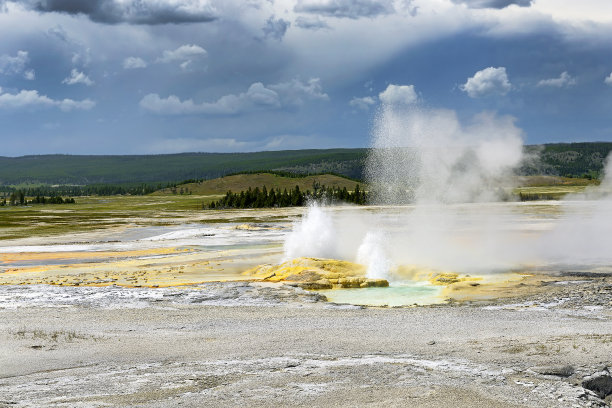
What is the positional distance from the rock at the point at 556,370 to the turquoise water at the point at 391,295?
9.19 meters

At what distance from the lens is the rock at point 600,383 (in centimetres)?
1261

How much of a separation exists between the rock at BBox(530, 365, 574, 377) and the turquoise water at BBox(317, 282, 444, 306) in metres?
9.19

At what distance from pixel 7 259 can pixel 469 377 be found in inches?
1516

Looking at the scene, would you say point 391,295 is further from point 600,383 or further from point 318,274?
point 600,383

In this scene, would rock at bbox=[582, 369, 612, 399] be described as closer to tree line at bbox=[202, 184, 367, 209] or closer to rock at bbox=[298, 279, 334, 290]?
rock at bbox=[298, 279, 334, 290]

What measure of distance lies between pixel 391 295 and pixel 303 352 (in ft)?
32.6

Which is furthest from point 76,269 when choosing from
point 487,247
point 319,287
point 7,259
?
point 487,247

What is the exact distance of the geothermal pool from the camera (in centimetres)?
2917

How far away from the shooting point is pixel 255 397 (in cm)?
1245

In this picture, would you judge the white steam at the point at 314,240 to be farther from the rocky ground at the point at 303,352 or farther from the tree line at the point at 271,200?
the tree line at the point at 271,200

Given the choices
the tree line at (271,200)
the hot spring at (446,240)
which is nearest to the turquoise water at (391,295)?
the hot spring at (446,240)

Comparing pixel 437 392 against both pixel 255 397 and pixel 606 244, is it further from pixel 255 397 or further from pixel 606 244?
pixel 606 244

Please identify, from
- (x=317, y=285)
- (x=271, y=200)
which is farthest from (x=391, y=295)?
(x=271, y=200)

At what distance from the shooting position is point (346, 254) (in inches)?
1454
